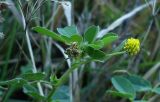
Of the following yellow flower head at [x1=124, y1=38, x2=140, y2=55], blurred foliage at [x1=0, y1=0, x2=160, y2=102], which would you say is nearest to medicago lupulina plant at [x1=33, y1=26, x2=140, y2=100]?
yellow flower head at [x1=124, y1=38, x2=140, y2=55]

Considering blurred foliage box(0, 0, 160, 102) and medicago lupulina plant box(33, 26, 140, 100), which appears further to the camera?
blurred foliage box(0, 0, 160, 102)

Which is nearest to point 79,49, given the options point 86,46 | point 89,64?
point 86,46

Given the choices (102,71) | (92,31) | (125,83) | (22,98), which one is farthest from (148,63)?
(92,31)

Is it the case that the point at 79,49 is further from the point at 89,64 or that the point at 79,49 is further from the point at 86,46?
the point at 89,64

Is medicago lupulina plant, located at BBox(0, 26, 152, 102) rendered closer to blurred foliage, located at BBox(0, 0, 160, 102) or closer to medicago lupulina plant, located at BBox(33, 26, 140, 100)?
medicago lupulina plant, located at BBox(33, 26, 140, 100)

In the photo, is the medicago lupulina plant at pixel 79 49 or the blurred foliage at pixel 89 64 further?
the blurred foliage at pixel 89 64

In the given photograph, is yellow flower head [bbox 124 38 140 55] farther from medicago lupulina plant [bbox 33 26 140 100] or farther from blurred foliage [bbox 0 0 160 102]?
blurred foliage [bbox 0 0 160 102]

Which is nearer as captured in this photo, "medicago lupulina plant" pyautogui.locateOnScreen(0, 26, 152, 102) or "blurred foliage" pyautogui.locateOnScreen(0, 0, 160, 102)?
"medicago lupulina plant" pyautogui.locateOnScreen(0, 26, 152, 102)

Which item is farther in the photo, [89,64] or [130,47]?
[89,64]

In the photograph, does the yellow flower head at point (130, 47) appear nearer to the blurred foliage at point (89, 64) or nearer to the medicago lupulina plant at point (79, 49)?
the medicago lupulina plant at point (79, 49)

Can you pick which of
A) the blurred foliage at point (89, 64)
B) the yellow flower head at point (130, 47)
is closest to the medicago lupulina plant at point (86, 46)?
the yellow flower head at point (130, 47)

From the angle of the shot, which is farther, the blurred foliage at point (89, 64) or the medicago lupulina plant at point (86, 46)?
the blurred foliage at point (89, 64)

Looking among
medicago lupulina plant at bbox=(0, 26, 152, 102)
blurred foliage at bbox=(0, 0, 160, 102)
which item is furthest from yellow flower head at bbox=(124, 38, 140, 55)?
blurred foliage at bbox=(0, 0, 160, 102)

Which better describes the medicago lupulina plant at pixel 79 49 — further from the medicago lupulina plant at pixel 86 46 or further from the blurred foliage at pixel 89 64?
the blurred foliage at pixel 89 64
